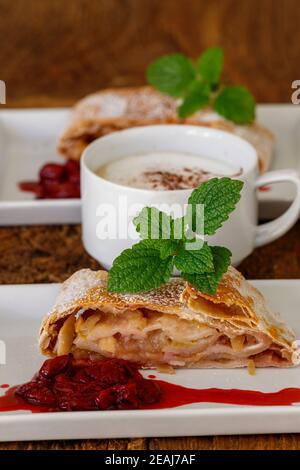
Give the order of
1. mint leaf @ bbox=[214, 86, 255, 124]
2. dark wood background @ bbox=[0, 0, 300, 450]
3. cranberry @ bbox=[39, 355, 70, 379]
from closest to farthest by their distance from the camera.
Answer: cranberry @ bbox=[39, 355, 70, 379] < mint leaf @ bbox=[214, 86, 255, 124] < dark wood background @ bbox=[0, 0, 300, 450]

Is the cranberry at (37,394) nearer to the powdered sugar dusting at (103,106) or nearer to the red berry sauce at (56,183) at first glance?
the red berry sauce at (56,183)

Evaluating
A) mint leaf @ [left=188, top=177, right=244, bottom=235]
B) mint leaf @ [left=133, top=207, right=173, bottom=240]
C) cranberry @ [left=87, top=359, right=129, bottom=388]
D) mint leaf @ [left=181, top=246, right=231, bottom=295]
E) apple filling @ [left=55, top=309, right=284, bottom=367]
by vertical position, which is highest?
mint leaf @ [left=188, top=177, right=244, bottom=235]

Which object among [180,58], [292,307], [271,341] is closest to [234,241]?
[292,307]

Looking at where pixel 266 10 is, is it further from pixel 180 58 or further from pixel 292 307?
pixel 292 307

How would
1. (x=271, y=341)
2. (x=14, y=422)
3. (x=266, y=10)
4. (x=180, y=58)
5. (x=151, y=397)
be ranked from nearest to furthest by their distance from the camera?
1. (x=14, y=422)
2. (x=151, y=397)
3. (x=271, y=341)
4. (x=180, y=58)
5. (x=266, y=10)

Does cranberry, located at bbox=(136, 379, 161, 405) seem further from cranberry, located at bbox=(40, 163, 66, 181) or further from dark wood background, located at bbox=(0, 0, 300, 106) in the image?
dark wood background, located at bbox=(0, 0, 300, 106)

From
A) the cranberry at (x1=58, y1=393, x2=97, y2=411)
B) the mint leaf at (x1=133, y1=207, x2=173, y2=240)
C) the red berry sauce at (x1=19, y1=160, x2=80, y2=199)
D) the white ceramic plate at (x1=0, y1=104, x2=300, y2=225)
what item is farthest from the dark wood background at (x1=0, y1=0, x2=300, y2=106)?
the cranberry at (x1=58, y1=393, x2=97, y2=411)

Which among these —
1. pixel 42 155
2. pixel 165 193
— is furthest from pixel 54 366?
pixel 42 155
